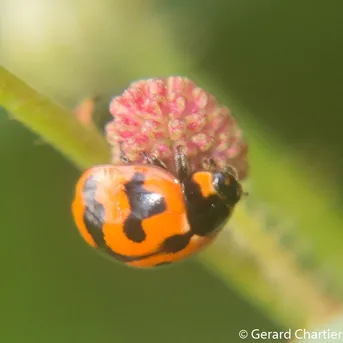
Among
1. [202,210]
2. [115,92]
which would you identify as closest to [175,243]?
[202,210]

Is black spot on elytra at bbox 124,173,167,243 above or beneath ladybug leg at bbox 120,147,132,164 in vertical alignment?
beneath

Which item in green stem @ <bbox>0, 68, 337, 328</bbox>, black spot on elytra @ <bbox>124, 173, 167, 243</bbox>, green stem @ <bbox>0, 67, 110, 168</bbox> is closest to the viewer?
green stem @ <bbox>0, 67, 110, 168</bbox>

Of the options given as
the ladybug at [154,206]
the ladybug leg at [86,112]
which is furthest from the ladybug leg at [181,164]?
the ladybug leg at [86,112]

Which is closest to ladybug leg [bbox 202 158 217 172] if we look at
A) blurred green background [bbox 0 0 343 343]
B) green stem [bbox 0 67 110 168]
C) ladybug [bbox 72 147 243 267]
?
ladybug [bbox 72 147 243 267]

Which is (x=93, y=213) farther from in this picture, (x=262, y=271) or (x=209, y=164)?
(x=262, y=271)

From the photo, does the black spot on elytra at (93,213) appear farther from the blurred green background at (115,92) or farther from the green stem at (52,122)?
the blurred green background at (115,92)

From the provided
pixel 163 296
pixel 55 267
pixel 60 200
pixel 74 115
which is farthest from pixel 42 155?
pixel 74 115

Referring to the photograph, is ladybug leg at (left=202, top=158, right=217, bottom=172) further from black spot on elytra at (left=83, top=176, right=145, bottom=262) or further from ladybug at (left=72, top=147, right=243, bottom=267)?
black spot on elytra at (left=83, top=176, right=145, bottom=262)
